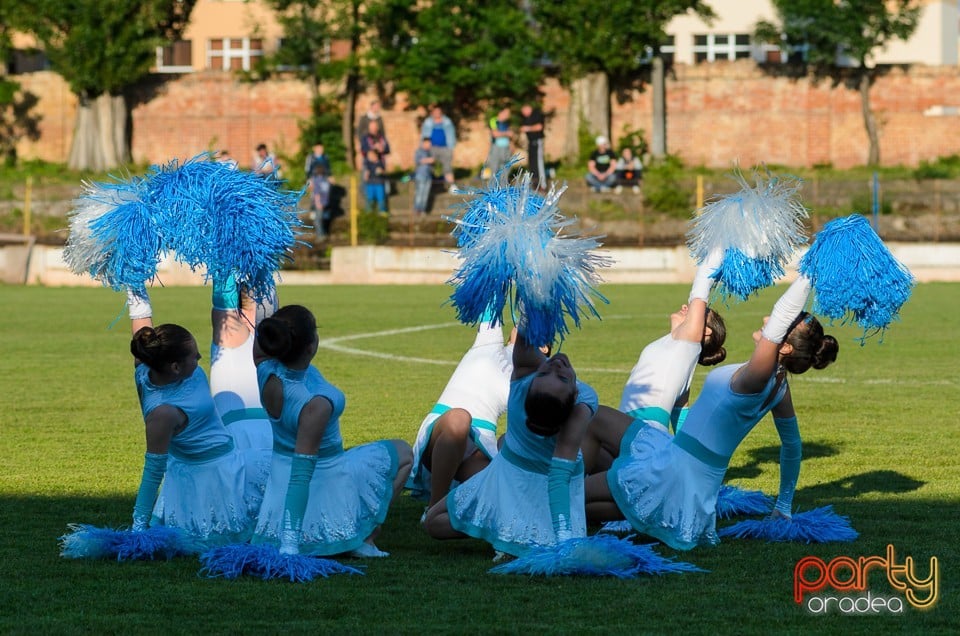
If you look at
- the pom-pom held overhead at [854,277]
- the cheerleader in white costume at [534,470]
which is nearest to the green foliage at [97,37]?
the cheerleader in white costume at [534,470]

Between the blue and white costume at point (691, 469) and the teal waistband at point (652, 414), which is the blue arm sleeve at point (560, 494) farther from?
the teal waistband at point (652, 414)

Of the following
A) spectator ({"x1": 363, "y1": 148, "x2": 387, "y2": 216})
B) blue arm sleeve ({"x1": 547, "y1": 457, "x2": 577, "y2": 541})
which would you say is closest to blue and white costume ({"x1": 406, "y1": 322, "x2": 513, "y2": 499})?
blue arm sleeve ({"x1": 547, "y1": 457, "x2": 577, "y2": 541})

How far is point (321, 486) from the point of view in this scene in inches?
240

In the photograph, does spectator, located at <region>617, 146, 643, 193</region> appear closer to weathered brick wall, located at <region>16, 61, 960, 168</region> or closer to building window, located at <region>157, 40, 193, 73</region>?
weathered brick wall, located at <region>16, 61, 960, 168</region>

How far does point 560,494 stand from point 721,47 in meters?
42.1

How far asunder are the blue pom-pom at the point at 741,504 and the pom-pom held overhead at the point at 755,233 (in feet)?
3.98

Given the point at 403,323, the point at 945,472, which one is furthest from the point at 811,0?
the point at 945,472

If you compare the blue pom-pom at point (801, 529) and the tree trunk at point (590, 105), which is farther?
the tree trunk at point (590, 105)

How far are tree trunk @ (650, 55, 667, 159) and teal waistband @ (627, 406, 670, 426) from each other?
116ft

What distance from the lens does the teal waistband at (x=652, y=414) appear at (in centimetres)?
713

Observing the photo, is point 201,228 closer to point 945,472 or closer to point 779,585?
point 779,585

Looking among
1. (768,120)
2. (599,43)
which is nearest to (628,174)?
(599,43)

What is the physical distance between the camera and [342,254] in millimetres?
28141

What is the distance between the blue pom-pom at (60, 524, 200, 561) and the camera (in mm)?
6027
